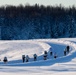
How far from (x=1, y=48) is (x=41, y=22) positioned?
5077 cm

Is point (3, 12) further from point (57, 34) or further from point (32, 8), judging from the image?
point (57, 34)

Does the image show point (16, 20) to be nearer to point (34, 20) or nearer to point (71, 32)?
point (34, 20)

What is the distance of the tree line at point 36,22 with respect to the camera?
10319 cm

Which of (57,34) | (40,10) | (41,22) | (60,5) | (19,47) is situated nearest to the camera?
(19,47)

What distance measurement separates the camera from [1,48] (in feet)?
201

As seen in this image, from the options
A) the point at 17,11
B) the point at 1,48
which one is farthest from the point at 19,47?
the point at 17,11

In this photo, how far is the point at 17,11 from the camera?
387 feet

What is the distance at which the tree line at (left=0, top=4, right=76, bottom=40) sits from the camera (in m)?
103

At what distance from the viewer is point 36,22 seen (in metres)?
A: 110

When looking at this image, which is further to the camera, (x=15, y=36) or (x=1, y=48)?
(x=15, y=36)

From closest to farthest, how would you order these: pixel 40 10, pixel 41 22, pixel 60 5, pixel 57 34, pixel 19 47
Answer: pixel 19 47 < pixel 57 34 < pixel 41 22 < pixel 40 10 < pixel 60 5

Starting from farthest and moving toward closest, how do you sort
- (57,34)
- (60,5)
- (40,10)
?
(60,5) → (40,10) → (57,34)

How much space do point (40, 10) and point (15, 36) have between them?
1996cm

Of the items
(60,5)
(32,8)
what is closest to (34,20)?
(32,8)
